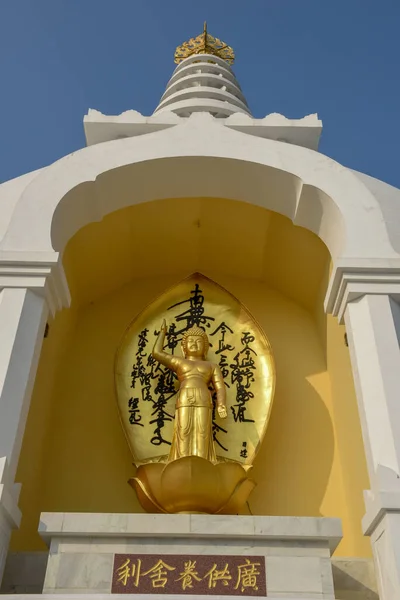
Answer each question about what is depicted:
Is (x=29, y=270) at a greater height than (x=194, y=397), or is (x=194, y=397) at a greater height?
(x=29, y=270)

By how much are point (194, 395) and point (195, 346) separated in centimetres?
54

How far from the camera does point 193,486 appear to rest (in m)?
3.98

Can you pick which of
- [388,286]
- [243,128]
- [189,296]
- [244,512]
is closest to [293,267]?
[189,296]

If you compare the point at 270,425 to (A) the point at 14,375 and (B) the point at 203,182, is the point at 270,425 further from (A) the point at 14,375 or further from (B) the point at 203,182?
(A) the point at 14,375

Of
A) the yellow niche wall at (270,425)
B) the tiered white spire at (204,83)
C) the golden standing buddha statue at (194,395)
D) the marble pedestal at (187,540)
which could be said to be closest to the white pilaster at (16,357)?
the marble pedestal at (187,540)

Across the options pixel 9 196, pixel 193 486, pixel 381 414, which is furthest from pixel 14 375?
pixel 381 414

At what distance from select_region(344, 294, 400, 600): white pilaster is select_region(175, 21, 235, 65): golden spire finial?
7.39m

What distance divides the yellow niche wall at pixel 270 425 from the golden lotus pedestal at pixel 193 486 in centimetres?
69

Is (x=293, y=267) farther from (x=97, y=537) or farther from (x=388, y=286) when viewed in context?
(x=97, y=537)

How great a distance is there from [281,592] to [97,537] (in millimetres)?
1039

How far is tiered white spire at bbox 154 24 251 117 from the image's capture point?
23.6 ft

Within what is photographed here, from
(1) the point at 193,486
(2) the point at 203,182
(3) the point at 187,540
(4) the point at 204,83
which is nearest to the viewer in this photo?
(3) the point at 187,540

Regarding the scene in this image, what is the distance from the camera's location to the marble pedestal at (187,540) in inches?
128

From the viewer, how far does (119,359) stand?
525 centimetres
